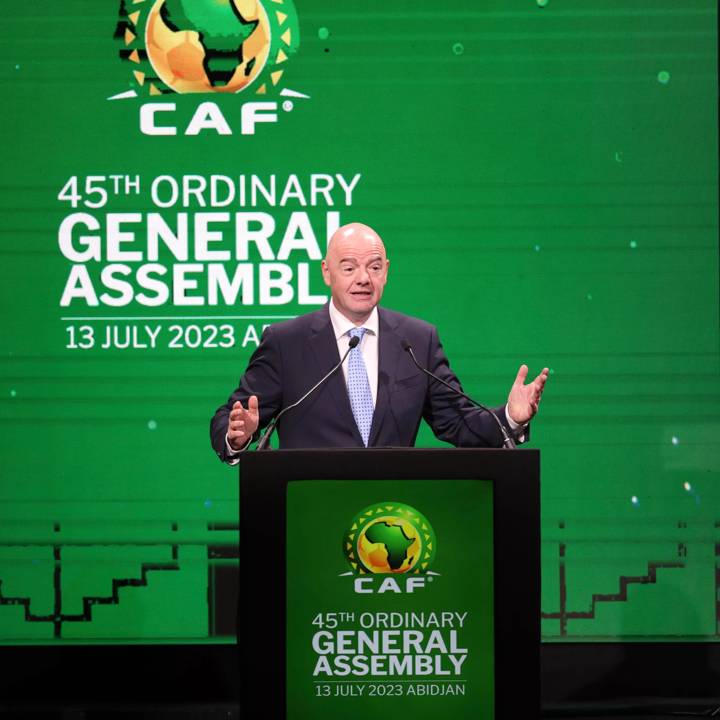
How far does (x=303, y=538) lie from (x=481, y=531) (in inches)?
13.7

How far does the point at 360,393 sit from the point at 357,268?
12.9 inches

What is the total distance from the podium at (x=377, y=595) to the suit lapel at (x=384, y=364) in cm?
63

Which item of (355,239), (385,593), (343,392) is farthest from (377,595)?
(355,239)

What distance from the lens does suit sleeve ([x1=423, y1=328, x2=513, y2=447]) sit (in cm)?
245

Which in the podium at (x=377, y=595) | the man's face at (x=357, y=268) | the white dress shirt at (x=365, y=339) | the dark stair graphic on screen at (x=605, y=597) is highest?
the man's face at (x=357, y=268)

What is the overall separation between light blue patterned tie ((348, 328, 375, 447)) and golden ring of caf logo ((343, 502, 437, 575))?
2.10ft

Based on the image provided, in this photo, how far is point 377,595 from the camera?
1.85m

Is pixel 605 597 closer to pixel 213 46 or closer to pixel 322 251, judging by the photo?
pixel 322 251

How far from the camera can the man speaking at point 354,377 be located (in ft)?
8.18

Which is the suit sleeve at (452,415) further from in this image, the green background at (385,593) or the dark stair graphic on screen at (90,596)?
the dark stair graphic on screen at (90,596)

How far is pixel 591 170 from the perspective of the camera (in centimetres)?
354

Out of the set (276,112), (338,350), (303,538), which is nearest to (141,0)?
(276,112)

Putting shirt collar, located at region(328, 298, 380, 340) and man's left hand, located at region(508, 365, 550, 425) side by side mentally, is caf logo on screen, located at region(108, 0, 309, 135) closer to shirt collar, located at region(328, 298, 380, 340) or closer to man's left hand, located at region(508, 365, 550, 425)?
shirt collar, located at region(328, 298, 380, 340)

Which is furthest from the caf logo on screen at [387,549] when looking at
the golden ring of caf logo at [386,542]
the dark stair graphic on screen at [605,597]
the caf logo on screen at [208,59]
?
the caf logo on screen at [208,59]
